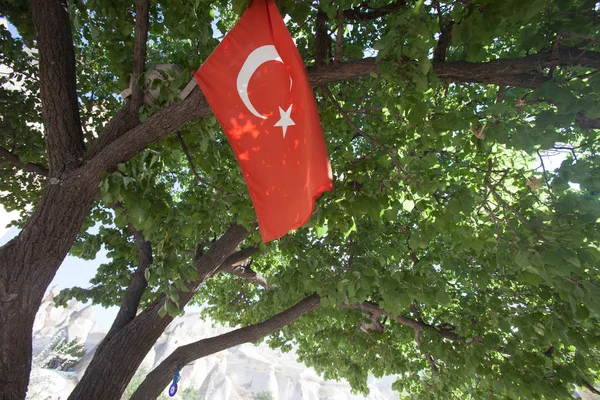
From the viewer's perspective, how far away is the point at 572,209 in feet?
8.04

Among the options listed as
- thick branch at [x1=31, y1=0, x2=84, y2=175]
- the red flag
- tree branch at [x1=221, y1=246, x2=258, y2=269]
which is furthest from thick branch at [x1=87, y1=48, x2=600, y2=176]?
tree branch at [x1=221, y1=246, x2=258, y2=269]

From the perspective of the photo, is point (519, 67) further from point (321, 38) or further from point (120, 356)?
point (120, 356)

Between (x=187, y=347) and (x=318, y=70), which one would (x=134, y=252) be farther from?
(x=318, y=70)

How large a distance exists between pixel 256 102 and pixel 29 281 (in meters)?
2.50

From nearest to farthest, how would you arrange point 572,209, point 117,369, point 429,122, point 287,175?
point 287,175 → point 572,209 → point 429,122 → point 117,369

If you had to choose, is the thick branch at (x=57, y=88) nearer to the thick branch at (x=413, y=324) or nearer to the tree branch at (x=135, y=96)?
the tree branch at (x=135, y=96)

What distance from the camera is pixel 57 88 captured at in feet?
9.84

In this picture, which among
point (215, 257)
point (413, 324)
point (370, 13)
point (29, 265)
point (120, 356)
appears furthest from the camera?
point (413, 324)

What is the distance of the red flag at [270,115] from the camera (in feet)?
6.42

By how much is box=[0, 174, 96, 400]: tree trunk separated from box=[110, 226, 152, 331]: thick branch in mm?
2049

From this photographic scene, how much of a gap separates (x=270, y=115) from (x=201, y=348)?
468 cm

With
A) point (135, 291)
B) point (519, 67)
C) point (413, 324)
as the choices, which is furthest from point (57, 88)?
point (413, 324)

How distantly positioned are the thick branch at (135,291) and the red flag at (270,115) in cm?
356

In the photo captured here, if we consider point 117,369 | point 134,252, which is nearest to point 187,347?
point 117,369
